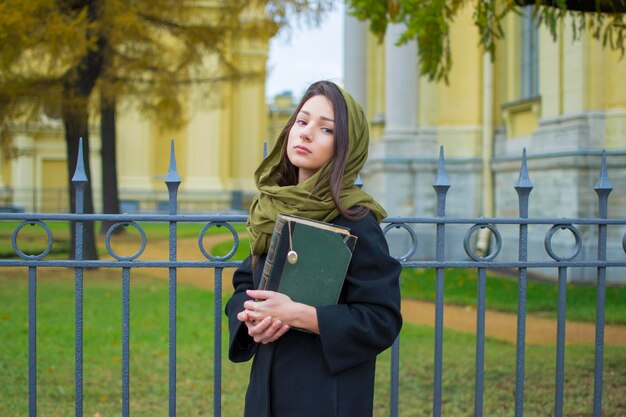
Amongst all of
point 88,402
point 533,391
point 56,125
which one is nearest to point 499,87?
point 533,391

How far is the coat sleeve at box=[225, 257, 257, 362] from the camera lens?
263 centimetres

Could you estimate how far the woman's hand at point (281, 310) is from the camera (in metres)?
2.37

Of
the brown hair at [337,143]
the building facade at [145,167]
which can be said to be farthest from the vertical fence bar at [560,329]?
the building facade at [145,167]

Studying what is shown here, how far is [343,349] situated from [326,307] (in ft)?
0.46

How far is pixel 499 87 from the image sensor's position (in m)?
15.1

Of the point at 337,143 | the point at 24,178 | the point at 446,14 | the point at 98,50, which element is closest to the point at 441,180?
the point at 337,143

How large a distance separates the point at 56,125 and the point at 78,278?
30.2 m

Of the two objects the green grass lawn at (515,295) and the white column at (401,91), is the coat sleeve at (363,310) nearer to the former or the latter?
the green grass lawn at (515,295)

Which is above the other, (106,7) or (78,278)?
(106,7)

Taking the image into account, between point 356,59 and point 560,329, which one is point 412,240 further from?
point 356,59

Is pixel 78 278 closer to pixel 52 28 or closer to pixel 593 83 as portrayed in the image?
pixel 52 28

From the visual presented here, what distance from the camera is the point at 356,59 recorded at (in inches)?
701

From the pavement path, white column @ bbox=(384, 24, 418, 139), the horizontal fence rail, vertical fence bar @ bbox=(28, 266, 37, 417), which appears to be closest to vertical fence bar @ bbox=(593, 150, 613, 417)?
the horizontal fence rail

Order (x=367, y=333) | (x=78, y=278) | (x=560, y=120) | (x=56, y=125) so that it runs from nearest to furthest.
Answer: (x=367, y=333) < (x=78, y=278) < (x=560, y=120) < (x=56, y=125)
